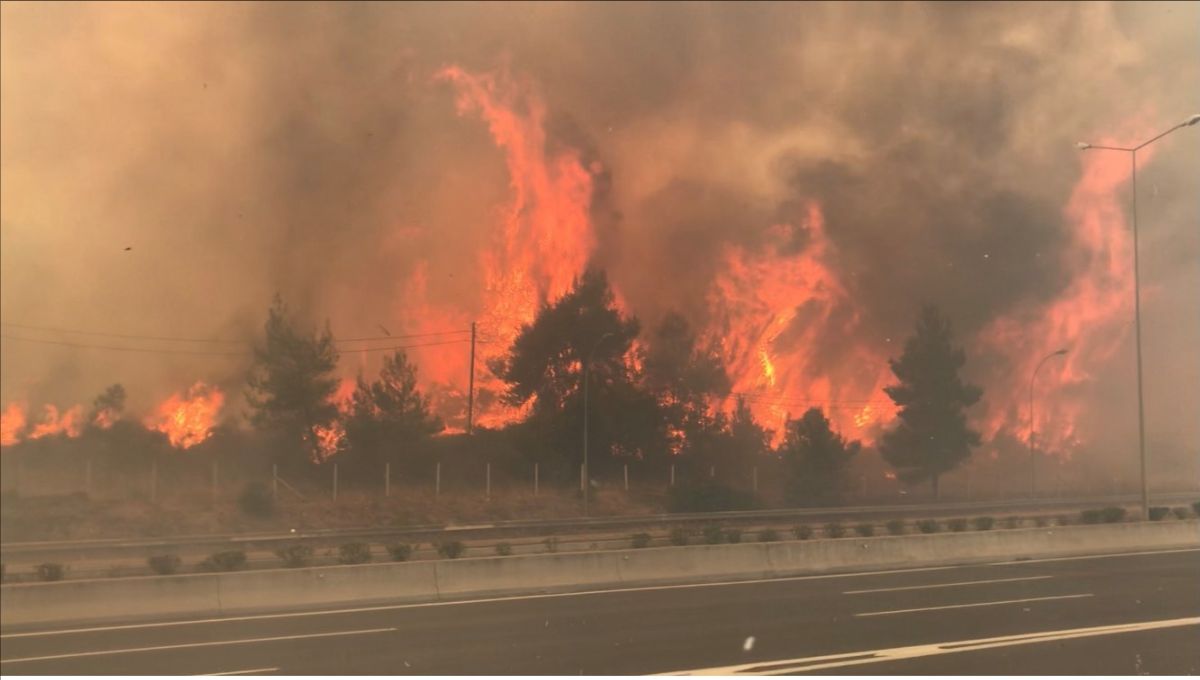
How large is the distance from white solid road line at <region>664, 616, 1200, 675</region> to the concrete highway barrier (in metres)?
5.34

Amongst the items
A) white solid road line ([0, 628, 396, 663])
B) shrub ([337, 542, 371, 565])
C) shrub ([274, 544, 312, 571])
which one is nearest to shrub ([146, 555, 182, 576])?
shrub ([274, 544, 312, 571])

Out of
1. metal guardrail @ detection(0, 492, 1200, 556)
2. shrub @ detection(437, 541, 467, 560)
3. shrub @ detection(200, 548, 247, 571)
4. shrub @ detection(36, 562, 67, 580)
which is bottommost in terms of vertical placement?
metal guardrail @ detection(0, 492, 1200, 556)

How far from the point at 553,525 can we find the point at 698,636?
15084mm

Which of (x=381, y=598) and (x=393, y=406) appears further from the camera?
(x=393, y=406)

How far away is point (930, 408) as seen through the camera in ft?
115

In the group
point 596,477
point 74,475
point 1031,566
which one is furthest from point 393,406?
point 1031,566

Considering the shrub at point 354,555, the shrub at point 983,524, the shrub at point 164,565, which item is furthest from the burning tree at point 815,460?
the shrub at point 164,565

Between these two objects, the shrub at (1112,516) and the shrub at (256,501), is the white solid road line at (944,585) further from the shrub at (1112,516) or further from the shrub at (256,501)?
the shrub at (256,501)

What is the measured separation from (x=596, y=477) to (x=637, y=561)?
16.7 meters

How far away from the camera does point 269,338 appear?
25.7m

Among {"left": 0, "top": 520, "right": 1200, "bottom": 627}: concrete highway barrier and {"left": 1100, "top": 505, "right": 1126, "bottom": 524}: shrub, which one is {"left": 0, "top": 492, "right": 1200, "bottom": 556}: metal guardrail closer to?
{"left": 1100, "top": 505, "right": 1126, "bottom": 524}: shrub

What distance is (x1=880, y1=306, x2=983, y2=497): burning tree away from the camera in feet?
108

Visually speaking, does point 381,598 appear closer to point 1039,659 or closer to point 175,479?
point 1039,659

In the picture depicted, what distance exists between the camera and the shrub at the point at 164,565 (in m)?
11.3
